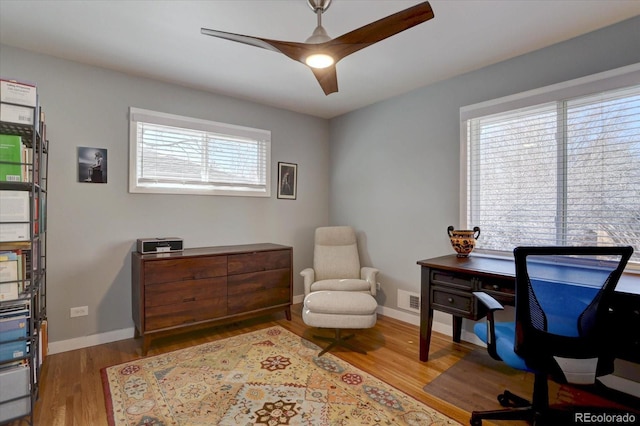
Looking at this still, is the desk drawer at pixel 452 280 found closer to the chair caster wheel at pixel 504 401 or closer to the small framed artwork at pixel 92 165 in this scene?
the chair caster wheel at pixel 504 401

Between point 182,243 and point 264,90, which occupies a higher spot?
point 264,90

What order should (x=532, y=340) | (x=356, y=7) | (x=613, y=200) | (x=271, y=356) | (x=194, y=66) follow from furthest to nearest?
1. (x=194, y=66)
2. (x=271, y=356)
3. (x=613, y=200)
4. (x=356, y=7)
5. (x=532, y=340)

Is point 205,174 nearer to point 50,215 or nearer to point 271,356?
point 50,215

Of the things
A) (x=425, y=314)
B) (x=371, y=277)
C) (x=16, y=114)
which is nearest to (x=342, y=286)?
(x=371, y=277)

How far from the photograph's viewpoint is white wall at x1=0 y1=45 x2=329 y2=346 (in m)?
2.68

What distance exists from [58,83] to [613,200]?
176 inches

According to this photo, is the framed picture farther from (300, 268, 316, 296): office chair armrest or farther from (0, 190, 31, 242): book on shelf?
(0, 190, 31, 242): book on shelf

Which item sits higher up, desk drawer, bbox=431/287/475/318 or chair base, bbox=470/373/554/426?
desk drawer, bbox=431/287/475/318

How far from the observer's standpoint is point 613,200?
7.28 ft

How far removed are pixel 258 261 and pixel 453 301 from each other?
1.90 metres

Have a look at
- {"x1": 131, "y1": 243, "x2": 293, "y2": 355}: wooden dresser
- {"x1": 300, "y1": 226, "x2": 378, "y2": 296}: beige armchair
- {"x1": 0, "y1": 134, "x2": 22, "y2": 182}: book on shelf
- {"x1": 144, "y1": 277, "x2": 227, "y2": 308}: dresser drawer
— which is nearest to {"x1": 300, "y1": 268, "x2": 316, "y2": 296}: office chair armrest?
{"x1": 300, "y1": 226, "x2": 378, "y2": 296}: beige armchair

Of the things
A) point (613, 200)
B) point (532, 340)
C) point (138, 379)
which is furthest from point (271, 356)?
point (613, 200)

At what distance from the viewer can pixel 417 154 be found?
11.1 feet

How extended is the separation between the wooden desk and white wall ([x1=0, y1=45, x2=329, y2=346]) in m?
2.22
